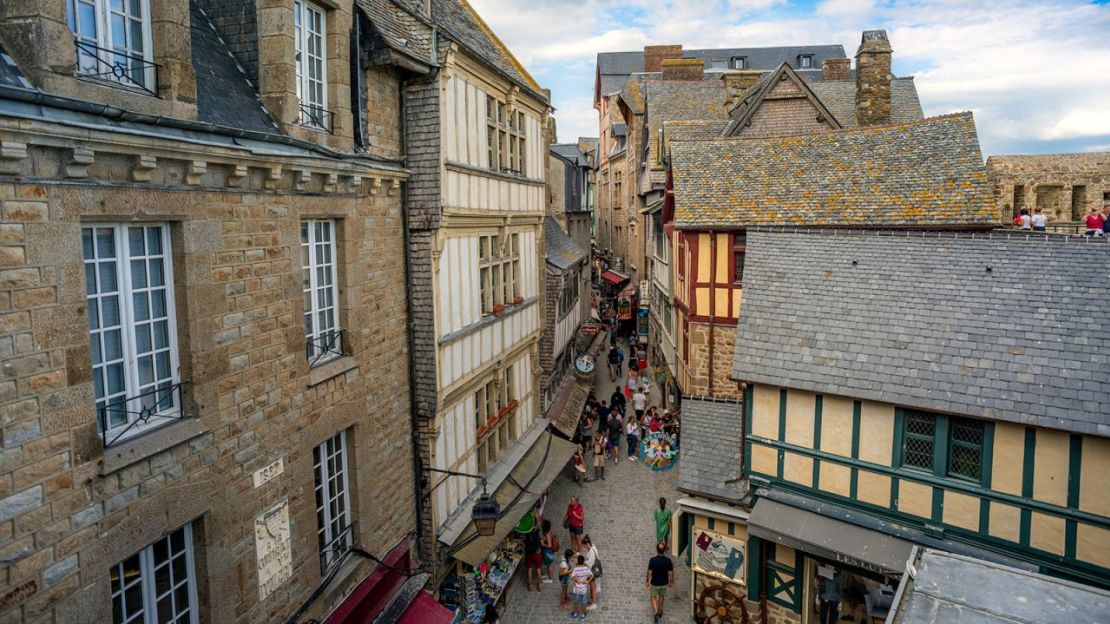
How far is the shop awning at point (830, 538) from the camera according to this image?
8.26 m

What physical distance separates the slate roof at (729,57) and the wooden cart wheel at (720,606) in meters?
38.7

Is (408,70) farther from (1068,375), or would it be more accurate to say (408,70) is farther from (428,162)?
(1068,375)

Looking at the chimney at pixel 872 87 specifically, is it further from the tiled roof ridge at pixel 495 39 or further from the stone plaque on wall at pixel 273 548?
the stone plaque on wall at pixel 273 548

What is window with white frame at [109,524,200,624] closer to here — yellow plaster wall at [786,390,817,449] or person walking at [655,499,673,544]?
yellow plaster wall at [786,390,817,449]

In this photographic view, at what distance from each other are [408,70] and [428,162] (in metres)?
1.19

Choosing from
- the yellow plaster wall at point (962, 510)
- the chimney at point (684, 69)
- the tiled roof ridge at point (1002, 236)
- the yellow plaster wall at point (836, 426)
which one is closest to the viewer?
the yellow plaster wall at point (962, 510)

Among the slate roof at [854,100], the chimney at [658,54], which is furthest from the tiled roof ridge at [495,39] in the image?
the chimney at [658,54]

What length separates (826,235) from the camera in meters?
11.3

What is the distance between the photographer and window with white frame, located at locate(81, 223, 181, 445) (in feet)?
15.4

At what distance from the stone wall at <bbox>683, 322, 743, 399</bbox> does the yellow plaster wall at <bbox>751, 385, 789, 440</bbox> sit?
5.61 metres

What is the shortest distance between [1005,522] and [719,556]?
4098mm

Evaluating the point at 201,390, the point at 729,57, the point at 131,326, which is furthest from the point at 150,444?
the point at 729,57

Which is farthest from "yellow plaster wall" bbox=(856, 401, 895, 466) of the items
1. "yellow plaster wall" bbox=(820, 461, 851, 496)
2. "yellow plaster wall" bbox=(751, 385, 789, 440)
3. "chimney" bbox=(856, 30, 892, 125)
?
"chimney" bbox=(856, 30, 892, 125)

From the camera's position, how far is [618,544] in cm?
1341
